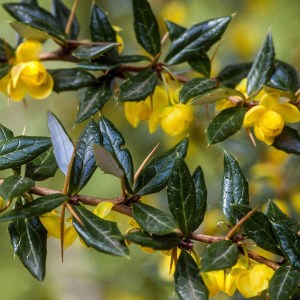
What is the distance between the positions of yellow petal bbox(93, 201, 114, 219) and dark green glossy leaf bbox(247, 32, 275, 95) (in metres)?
0.30

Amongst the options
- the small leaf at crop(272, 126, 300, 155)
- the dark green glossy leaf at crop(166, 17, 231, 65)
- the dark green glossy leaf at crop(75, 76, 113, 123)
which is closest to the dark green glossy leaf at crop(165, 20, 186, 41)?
the dark green glossy leaf at crop(166, 17, 231, 65)

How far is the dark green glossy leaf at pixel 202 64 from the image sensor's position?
0.89m

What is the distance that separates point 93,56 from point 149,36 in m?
0.13

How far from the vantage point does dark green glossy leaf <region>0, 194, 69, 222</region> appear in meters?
0.57

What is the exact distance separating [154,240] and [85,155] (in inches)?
5.9

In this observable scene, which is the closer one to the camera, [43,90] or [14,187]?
[14,187]

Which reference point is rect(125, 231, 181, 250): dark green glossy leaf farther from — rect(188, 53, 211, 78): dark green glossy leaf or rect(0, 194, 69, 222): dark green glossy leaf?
rect(188, 53, 211, 78): dark green glossy leaf

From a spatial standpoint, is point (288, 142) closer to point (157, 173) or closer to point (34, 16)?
point (157, 173)

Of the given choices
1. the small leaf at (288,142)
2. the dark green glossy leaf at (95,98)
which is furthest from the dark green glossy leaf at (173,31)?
the small leaf at (288,142)

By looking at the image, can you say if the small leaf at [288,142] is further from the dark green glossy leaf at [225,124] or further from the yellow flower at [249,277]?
the yellow flower at [249,277]

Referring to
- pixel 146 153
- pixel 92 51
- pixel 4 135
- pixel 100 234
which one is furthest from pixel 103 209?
pixel 146 153

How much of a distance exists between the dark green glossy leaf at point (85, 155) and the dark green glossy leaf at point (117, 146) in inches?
0.6

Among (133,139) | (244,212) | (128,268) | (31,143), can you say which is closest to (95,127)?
(31,143)

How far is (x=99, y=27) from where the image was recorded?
862mm
